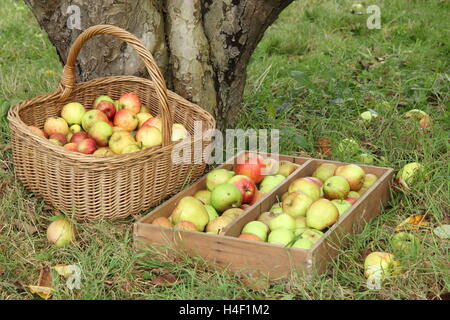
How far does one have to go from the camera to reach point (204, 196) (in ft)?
9.80

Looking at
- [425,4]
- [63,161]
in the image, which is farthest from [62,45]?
[425,4]

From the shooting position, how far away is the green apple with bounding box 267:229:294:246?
2.56 metres

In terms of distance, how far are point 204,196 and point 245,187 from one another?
192mm

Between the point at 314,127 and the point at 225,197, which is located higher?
the point at 225,197

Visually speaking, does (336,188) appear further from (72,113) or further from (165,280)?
(72,113)

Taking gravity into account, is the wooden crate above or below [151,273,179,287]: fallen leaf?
above

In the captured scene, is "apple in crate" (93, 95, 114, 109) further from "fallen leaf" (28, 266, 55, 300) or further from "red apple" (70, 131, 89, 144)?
"fallen leaf" (28, 266, 55, 300)

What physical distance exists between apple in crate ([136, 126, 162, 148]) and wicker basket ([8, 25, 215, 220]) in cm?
17

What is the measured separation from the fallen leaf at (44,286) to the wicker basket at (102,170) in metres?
0.35

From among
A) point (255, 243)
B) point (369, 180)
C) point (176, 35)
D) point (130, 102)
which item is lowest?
point (369, 180)

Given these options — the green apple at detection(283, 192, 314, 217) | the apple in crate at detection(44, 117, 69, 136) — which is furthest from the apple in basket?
the green apple at detection(283, 192, 314, 217)

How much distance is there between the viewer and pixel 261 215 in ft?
9.21

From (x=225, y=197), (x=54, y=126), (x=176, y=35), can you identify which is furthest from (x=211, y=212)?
(x=176, y=35)
